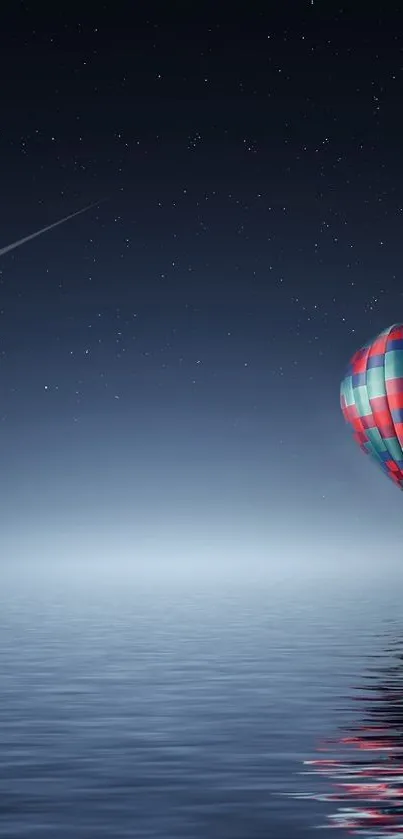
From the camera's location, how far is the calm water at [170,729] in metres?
20.7

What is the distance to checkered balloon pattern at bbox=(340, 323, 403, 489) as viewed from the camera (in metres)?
61.9

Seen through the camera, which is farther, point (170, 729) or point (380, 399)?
point (380, 399)

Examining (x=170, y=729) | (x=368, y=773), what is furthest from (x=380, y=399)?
(x=368, y=773)

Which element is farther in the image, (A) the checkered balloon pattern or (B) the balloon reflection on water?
(A) the checkered balloon pattern

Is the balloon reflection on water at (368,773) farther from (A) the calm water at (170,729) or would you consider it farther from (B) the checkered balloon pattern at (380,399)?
(B) the checkered balloon pattern at (380,399)

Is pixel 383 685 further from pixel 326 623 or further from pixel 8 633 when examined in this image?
pixel 326 623

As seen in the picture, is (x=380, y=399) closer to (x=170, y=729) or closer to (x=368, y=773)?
(x=170, y=729)

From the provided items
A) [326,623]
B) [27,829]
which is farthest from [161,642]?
[27,829]

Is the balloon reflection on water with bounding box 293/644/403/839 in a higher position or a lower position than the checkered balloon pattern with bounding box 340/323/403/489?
lower

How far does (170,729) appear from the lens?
31.6 m

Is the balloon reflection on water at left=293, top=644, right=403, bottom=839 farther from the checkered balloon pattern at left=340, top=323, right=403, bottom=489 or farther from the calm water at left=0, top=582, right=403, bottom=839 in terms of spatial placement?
the checkered balloon pattern at left=340, top=323, right=403, bottom=489

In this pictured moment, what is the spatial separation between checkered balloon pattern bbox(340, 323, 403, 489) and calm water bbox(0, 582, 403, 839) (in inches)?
327

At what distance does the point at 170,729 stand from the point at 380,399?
32.9 metres

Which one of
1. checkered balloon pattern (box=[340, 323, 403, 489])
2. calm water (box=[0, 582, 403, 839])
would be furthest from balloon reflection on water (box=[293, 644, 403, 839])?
checkered balloon pattern (box=[340, 323, 403, 489])
